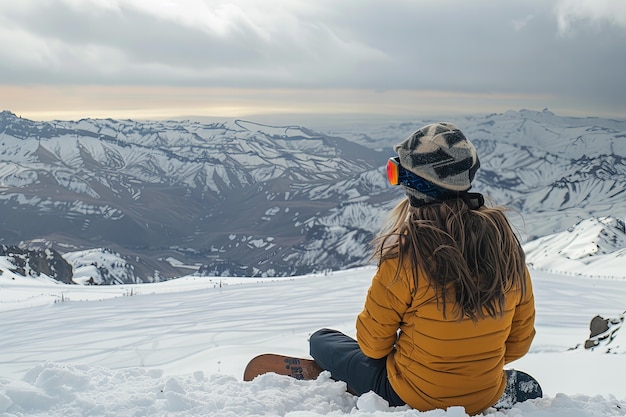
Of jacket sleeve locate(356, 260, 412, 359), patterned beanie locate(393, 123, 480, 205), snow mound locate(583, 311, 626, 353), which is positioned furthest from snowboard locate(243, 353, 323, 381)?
snow mound locate(583, 311, 626, 353)

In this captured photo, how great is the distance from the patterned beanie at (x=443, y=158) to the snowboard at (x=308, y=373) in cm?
172

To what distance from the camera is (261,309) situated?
1096cm

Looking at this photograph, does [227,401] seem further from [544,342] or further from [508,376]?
[544,342]

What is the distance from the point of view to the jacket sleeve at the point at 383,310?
352 cm

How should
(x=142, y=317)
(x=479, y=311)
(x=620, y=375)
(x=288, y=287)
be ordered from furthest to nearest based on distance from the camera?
1. (x=288, y=287)
2. (x=142, y=317)
3. (x=620, y=375)
4. (x=479, y=311)

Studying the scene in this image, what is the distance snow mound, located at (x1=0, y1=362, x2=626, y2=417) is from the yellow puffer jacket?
0.16 m

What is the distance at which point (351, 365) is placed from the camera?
4344 mm

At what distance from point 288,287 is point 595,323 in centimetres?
886

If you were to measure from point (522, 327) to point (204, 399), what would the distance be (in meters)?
2.51

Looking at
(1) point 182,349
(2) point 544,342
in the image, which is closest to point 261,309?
(1) point 182,349

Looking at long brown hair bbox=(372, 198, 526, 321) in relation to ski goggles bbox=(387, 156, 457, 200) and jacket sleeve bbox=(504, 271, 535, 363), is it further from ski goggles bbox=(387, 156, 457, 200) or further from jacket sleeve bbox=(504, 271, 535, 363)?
jacket sleeve bbox=(504, 271, 535, 363)

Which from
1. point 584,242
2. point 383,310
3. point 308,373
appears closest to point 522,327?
point 383,310

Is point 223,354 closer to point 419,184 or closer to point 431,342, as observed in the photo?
point 431,342

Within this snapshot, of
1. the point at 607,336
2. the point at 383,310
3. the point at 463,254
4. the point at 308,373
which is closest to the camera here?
the point at 463,254
